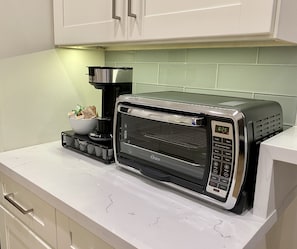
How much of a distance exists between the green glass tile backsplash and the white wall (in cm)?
30

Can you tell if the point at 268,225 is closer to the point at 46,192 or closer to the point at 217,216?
the point at 217,216

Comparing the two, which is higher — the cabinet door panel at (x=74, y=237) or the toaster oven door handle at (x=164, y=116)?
the toaster oven door handle at (x=164, y=116)

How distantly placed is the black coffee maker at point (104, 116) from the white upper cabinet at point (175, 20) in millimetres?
127

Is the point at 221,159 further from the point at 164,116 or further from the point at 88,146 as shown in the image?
the point at 88,146

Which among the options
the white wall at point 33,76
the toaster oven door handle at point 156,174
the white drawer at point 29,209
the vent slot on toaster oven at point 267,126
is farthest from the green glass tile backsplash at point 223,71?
the white drawer at point 29,209

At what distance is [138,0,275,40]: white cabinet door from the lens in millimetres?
647

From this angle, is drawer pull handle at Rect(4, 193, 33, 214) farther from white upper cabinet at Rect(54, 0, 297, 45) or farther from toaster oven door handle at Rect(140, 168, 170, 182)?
white upper cabinet at Rect(54, 0, 297, 45)

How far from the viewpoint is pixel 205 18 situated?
0.74 meters

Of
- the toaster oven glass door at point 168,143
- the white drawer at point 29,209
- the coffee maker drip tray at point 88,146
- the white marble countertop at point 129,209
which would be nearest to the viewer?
the white marble countertop at point 129,209

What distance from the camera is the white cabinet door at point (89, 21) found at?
936mm

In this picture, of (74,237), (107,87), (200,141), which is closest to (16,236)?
(74,237)

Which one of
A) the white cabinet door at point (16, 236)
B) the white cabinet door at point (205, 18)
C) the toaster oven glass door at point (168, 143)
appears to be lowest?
the white cabinet door at point (16, 236)

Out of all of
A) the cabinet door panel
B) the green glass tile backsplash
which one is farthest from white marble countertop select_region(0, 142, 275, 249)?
the green glass tile backsplash

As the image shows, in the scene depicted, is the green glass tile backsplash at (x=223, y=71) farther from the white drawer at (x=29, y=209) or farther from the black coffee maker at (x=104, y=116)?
the white drawer at (x=29, y=209)
